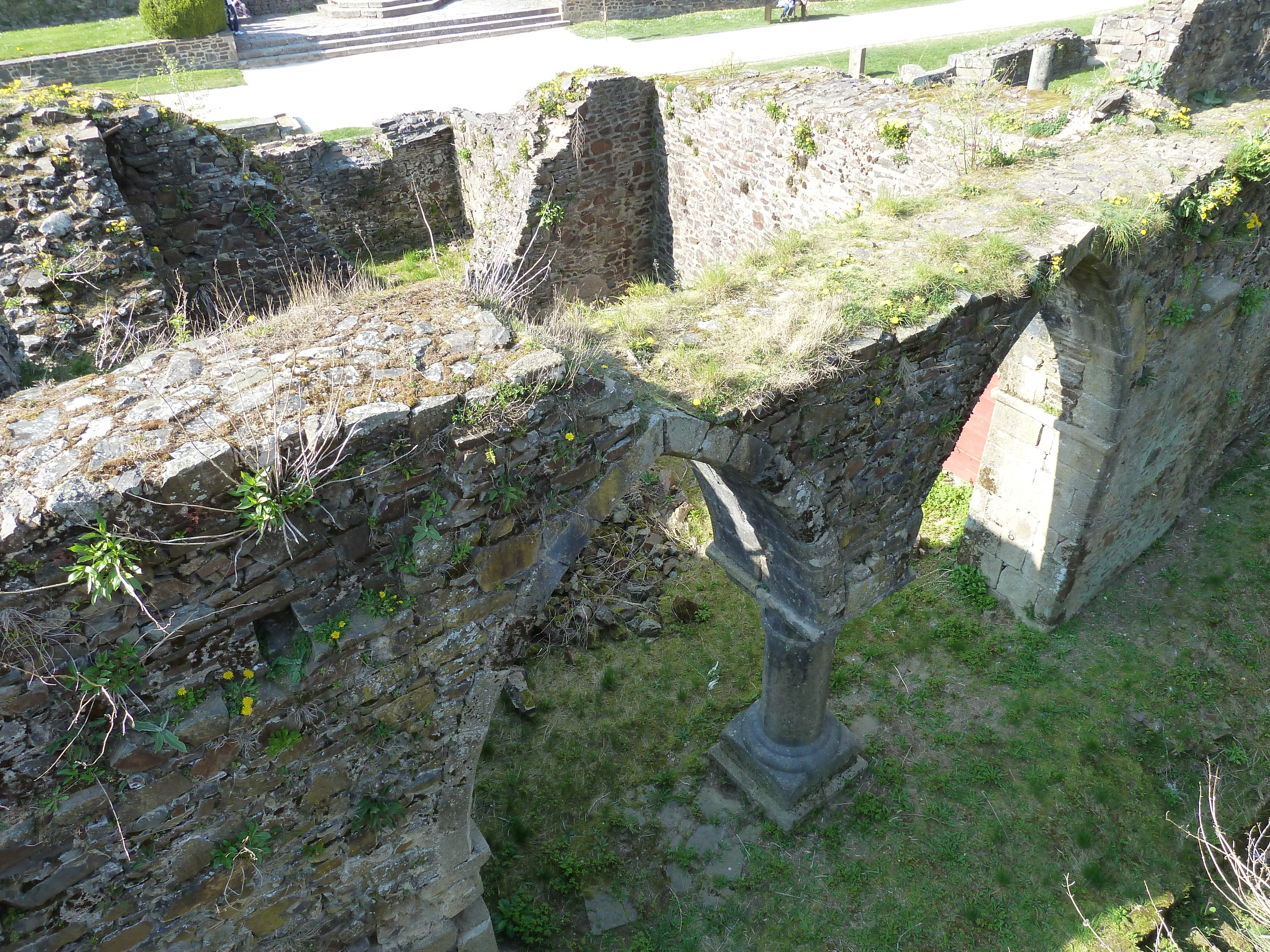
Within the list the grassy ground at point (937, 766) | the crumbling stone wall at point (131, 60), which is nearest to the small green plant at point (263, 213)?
the grassy ground at point (937, 766)

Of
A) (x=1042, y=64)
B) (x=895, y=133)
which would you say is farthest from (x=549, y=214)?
(x=1042, y=64)

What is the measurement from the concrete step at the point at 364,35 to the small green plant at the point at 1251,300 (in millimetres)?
18083

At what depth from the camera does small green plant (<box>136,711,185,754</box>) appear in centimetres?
315

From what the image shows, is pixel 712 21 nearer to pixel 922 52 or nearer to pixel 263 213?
pixel 922 52

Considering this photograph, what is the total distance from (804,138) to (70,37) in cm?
1909

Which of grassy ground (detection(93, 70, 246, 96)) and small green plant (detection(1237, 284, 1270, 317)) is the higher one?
grassy ground (detection(93, 70, 246, 96))

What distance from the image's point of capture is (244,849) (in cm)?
369

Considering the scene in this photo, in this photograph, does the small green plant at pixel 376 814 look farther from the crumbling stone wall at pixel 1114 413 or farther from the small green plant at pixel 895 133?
the small green plant at pixel 895 133

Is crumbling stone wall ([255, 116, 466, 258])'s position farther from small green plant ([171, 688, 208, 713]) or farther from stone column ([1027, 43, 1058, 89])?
stone column ([1027, 43, 1058, 89])

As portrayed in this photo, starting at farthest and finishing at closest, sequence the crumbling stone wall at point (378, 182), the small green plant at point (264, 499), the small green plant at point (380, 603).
→ the crumbling stone wall at point (378, 182) → the small green plant at point (380, 603) → the small green plant at point (264, 499)

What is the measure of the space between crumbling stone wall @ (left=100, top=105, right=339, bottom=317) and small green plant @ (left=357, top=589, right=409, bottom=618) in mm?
4636

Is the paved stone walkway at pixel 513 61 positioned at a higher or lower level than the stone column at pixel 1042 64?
higher

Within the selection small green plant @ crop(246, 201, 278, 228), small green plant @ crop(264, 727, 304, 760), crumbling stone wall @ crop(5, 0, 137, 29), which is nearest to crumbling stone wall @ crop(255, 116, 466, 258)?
small green plant @ crop(246, 201, 278, 228)

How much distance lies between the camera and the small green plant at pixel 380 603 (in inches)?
140
